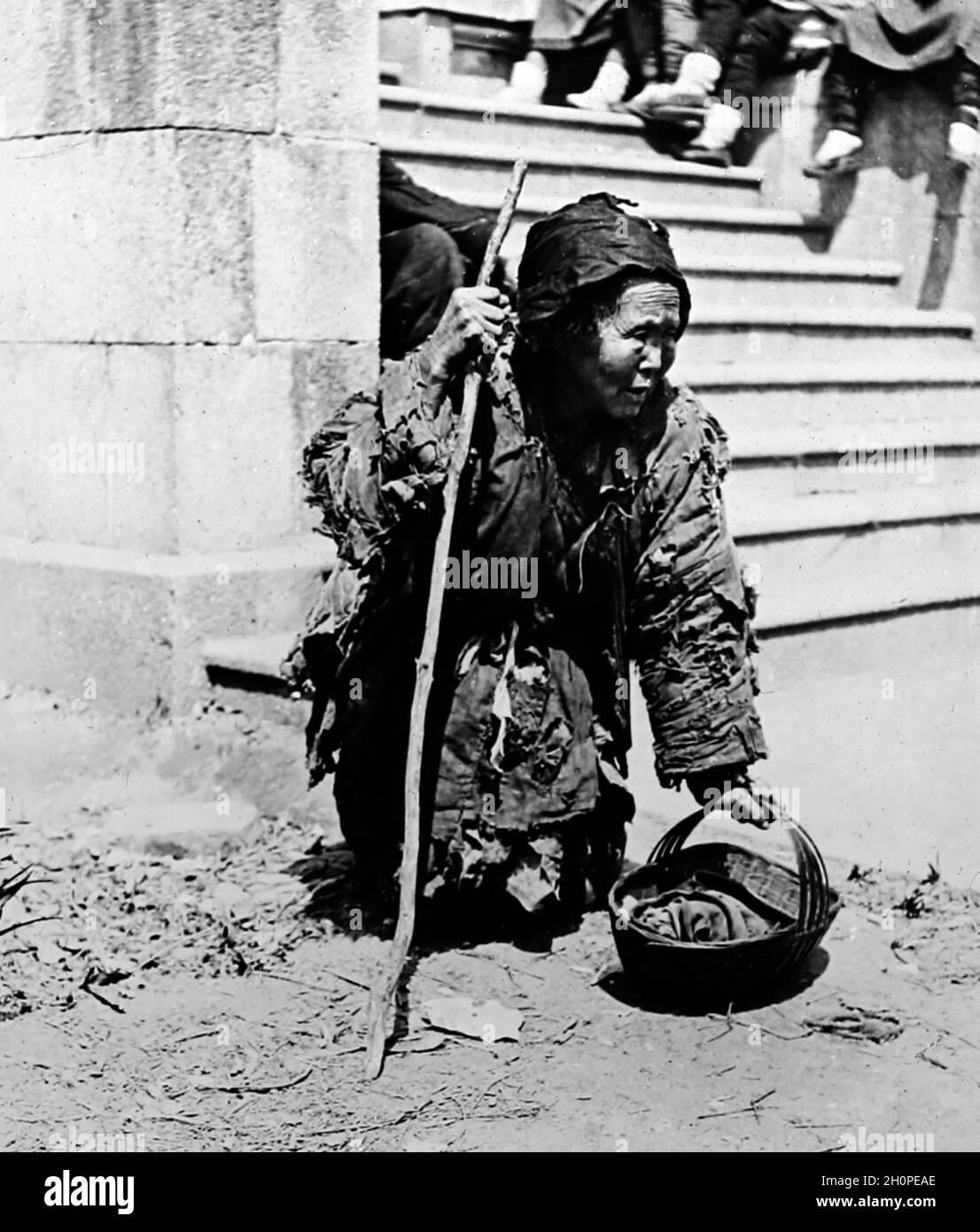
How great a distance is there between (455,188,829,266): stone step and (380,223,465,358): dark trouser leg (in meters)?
0.93

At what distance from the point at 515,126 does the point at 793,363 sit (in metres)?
1.68

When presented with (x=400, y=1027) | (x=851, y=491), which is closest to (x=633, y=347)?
(x=400, y=1027)

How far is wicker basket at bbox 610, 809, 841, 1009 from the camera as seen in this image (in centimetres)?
416

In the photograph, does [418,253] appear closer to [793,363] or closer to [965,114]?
[793,363]

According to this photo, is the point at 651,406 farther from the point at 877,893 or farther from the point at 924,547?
the point at 924,547

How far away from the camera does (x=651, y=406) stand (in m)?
4.58

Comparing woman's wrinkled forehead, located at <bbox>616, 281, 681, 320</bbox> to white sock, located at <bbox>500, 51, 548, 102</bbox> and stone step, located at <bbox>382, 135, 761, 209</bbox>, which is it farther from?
white sock, located at <bbox>500, 51, 548, 102</bbox>

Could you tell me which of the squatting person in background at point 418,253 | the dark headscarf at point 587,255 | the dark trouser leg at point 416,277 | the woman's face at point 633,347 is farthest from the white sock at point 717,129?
the woman's face at point 633,347

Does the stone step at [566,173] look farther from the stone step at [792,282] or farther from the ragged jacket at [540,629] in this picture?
the ragged jacket at [540,629]

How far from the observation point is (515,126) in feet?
28.5

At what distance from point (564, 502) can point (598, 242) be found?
2.05 ft

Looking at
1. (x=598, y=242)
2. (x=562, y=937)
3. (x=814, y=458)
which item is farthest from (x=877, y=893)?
(x=814, y=458)

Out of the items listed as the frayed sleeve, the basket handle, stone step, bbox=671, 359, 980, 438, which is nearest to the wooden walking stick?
the frayed sleeve

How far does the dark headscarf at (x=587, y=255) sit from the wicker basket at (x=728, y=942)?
1.24 metres
